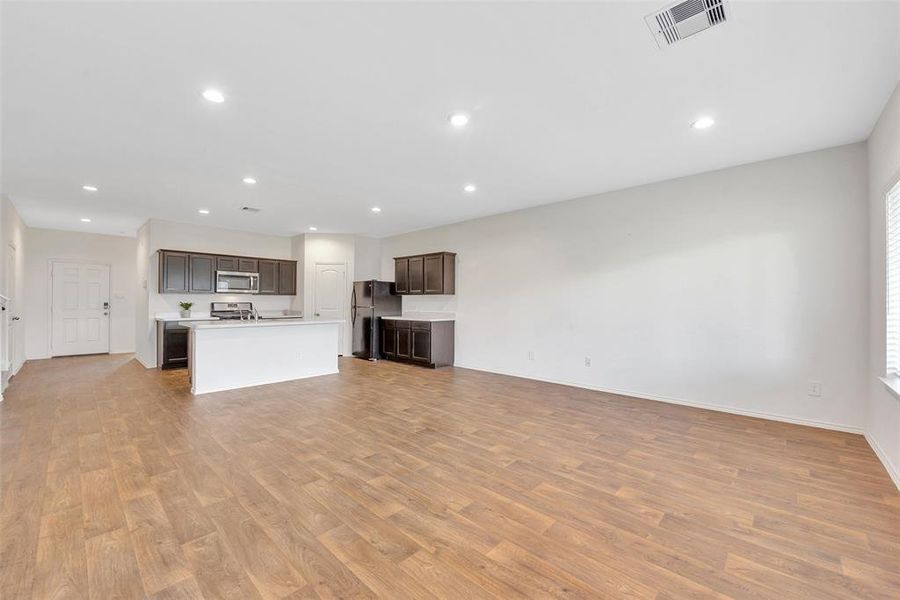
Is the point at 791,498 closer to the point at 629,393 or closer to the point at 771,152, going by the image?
the point at 629,393

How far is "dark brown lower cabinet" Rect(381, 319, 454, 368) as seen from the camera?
6750 millimetres

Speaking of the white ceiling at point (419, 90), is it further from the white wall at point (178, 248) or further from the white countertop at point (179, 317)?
the white countertop at point (179, 317)

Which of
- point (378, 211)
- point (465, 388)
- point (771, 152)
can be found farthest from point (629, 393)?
point (378, 211)

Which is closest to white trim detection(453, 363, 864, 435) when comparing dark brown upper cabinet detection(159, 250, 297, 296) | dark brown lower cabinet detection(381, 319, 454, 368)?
dark brown lower cabinet detection(381, 319, 454, 368)

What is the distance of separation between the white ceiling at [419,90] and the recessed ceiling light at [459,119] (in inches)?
2.7

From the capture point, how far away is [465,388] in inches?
204

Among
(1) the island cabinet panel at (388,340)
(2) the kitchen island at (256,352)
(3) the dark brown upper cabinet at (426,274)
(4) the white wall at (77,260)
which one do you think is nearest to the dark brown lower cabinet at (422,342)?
(1) the island cabinet panel at (388,340)

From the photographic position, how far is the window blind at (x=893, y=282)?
273cm

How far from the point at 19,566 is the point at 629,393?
524 cm

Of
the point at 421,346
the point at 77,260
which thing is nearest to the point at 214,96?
the point at 421,346

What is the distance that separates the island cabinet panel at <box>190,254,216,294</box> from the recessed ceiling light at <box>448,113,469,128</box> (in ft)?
19.9

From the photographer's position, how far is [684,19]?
6.31 ft

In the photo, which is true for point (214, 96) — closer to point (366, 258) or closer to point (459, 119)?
point (459, 119)

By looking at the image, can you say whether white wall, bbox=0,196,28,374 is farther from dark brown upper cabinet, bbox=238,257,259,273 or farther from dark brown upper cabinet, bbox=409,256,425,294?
dark brown upper cabinet, bbox=409,256,425,294
